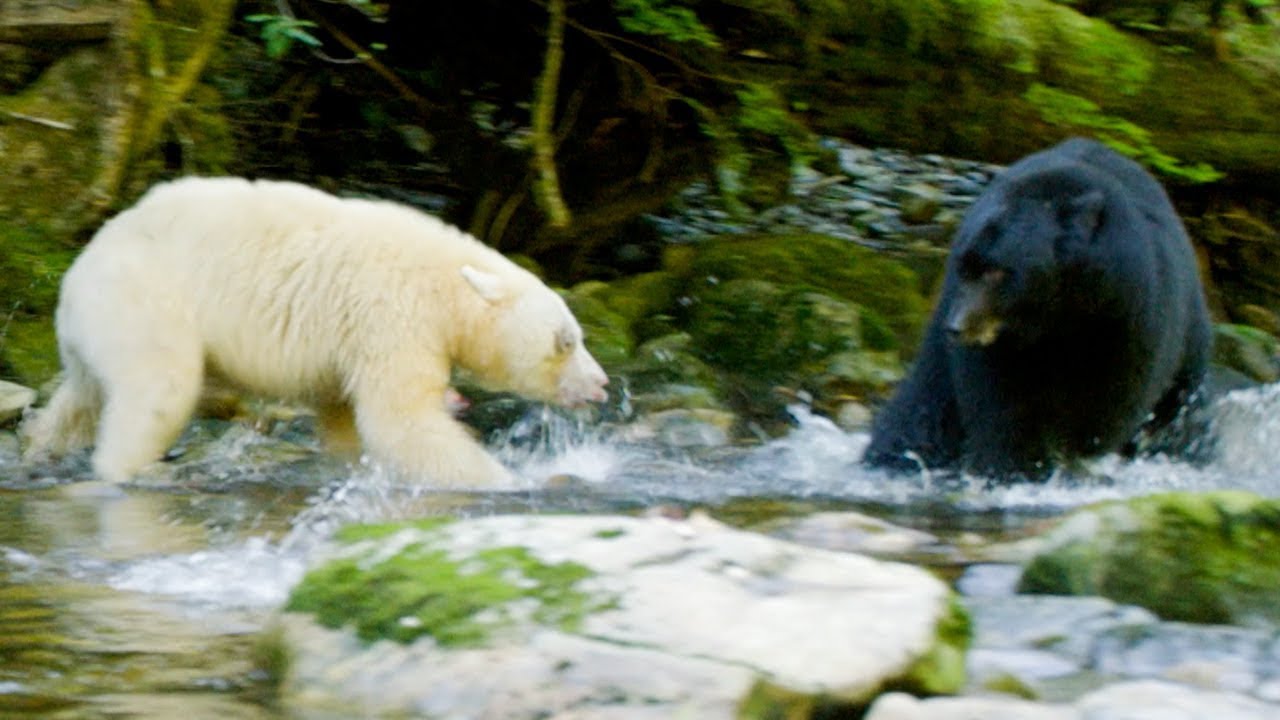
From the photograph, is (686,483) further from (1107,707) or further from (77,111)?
(77,111)

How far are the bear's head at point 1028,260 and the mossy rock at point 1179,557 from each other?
1.78m

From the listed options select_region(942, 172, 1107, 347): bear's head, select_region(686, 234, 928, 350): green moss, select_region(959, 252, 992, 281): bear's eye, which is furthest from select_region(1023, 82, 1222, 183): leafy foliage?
select_region(959, 252, 992, 281): bear's eye

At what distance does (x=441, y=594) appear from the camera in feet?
11.6

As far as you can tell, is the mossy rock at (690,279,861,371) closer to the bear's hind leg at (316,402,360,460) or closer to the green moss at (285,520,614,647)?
the bear's hind leg at (316,402,360,460)

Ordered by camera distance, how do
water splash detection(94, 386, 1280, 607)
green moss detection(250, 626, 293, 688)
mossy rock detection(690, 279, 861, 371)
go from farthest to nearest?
mossy rock detection(690, 279, 861, 371), water splash detection(94, 386, 1280, 607), green moss detection(250, 626, 293, 688)

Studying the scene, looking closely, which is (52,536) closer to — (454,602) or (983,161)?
(454,602)

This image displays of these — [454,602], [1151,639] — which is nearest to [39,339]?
[454,602]

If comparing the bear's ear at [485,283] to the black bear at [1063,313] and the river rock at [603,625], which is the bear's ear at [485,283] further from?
the river rock at [603,625]

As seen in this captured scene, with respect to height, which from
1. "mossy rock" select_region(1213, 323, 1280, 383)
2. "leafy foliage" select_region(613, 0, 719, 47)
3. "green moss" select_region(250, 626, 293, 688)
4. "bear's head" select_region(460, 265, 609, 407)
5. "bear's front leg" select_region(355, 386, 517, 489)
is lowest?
"mossy rock" select_region(1213, 323, 1280, 383)

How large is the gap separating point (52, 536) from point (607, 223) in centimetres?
590

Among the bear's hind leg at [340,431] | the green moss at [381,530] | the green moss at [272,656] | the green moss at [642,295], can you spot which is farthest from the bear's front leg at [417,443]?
the green moss at [642,295]

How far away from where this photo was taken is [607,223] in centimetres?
1076

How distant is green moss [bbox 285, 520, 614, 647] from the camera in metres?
3.42

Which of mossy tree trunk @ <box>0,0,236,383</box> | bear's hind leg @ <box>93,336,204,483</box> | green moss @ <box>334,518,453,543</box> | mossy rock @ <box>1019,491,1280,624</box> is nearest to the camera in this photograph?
green moss @ <box>334,518,453,543</box>
